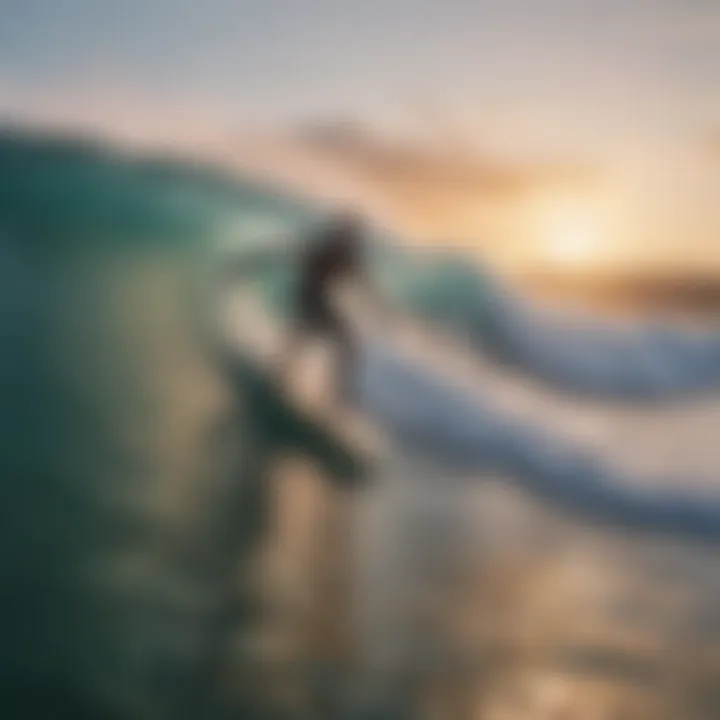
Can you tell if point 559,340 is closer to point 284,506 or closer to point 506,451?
point 506,451

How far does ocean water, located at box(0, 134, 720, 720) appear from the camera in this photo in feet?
3.43

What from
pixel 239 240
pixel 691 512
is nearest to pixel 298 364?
pixel 239 240

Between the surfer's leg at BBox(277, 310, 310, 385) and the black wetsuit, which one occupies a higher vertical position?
the black wetsuit

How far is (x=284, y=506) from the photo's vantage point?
109 centimetres

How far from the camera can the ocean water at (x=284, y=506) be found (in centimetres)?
→ 105

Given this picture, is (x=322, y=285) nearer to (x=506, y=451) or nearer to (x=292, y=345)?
(x=292, y=345)

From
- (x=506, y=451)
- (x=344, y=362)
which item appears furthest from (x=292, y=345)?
(x=506, y=451)

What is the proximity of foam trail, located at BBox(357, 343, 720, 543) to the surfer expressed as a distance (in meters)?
0.02

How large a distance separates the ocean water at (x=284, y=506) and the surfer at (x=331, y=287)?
0.02 m

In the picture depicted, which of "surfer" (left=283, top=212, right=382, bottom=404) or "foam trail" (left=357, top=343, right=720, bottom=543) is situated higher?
"surfer" (left=283, top=212, right=382, bottom=404)

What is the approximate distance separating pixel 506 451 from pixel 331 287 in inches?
8.9

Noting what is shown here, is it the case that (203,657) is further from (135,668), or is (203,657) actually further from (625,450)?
(625,450)

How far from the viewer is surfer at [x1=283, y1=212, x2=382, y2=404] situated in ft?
3.64

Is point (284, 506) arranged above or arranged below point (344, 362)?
below
